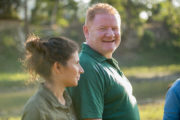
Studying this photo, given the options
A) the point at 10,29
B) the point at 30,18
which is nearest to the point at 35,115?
the point at 10,29

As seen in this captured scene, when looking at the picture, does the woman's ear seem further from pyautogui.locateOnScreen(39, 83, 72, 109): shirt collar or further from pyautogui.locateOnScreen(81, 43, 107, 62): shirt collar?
pyautogui.locateOnScreen(81, 43, 107, 62): shirt collar

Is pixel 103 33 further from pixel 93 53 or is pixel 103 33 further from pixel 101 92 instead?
pixel 101 92

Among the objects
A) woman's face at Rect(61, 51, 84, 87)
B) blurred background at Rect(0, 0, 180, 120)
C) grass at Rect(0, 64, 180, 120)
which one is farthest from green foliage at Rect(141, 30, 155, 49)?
woman's face at Rect(61, 51, 84, 87)

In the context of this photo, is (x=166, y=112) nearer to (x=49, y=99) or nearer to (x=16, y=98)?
(x=49, y=99)

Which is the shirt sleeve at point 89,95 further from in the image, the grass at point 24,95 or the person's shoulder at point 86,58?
the grass at point 24,95

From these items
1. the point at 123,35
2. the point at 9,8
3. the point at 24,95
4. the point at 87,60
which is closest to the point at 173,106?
the point at 87,60

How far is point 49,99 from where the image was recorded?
9.02 ft

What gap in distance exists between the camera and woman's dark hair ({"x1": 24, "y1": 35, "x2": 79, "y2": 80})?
9.15 feet

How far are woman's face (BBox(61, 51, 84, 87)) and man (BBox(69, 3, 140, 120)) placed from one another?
27 cm

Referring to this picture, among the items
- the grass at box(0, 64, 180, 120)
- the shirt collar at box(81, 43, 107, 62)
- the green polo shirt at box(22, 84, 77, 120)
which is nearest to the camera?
the green polo shirt at box(22, 84, 77, 120)

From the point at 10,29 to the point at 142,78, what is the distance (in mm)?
10286

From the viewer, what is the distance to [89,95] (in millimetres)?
3121

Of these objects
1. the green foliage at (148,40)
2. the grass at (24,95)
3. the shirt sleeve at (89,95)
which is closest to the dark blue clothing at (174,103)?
the shirt sleeve at (89,95)

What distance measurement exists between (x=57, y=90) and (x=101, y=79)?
467 millimetres
